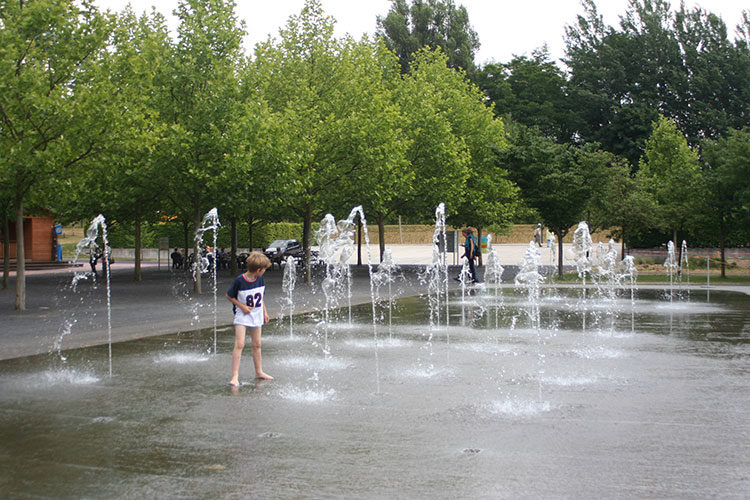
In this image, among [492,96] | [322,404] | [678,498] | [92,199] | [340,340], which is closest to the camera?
[678,498]

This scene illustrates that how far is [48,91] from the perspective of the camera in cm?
1683

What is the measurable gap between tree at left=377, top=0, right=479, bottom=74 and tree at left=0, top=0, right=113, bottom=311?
5776 centimetres

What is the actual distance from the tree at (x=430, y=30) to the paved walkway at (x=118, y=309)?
47.6 metres

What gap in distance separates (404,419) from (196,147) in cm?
1753

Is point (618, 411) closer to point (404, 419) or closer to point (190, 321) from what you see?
point (404, 419)

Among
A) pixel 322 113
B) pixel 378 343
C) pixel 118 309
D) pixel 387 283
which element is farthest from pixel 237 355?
pixel 322 113

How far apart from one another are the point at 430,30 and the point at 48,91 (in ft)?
207

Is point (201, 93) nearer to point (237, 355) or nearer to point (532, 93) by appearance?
point (237, 355)

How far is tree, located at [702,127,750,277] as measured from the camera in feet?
96.0

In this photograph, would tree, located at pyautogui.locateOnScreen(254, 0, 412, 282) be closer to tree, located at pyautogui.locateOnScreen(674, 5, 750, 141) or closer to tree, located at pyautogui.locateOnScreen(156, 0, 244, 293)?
tree, located at pyautogui.locateOnScreen(156, 0, 244, 293)

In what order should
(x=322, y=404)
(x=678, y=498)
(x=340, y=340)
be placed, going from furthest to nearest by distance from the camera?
(x=340, y=340) < (x=322, y=404) < (x=678, y=498)

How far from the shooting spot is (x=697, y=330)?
14133 millimetres

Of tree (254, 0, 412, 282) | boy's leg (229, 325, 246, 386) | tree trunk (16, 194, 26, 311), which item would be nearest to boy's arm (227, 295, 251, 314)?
boy's leg (229, 325, 246, 386)

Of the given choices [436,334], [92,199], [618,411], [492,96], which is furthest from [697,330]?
[492,96]
